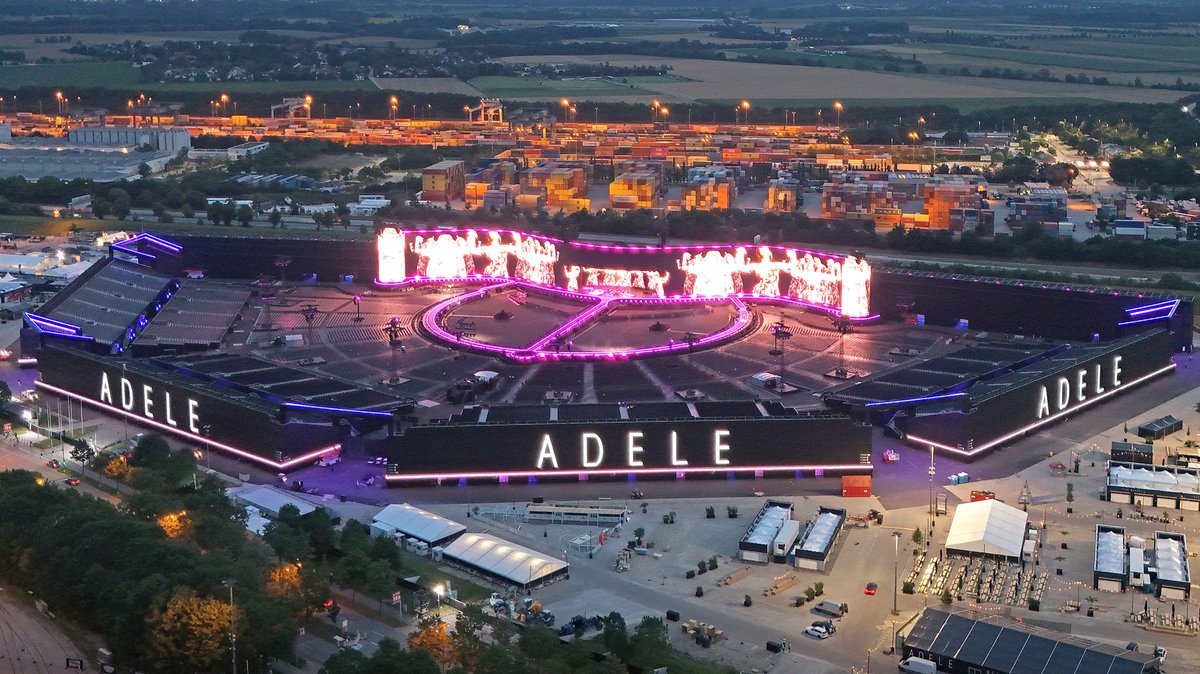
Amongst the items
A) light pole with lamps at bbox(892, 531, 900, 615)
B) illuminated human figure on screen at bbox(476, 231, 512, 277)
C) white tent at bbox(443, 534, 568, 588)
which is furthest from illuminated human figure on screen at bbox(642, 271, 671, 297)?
white tent at bbox(443, 534, 568, 588)

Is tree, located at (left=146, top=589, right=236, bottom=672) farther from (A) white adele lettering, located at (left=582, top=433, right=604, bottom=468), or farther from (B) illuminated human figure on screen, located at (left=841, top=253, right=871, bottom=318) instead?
(B) illuminated human figure on screen, located at (left=841, top=253, right=871, bottom=318)

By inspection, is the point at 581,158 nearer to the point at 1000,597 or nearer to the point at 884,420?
the point at 884,420

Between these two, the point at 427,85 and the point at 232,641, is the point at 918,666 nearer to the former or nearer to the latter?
the point at 232,641

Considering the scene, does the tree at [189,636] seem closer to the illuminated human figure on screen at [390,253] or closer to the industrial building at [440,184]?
the illuminated human figure on screen at [390,253]

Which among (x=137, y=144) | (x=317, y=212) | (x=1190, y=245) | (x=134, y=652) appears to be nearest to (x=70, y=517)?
(x=134, y=652)

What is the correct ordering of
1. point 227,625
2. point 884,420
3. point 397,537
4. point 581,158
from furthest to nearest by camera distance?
point 581,158 < point 884,420 < point 397,537 < point 227,625

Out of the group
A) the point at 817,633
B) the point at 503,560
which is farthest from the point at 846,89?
the point at 817,633
